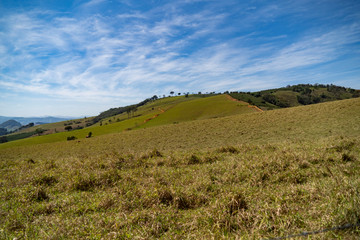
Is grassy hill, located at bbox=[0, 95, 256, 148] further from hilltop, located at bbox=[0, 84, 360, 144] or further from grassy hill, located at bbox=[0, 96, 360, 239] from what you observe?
grassy hill, located at bbox=[0, 96, 360, 239]

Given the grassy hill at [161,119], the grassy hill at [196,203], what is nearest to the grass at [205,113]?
the grassy hill at [161,119]

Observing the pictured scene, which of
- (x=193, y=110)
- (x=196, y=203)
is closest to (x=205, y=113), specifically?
(x=193, y=110)

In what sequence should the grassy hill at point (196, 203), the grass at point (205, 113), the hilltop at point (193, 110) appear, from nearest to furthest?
the grassy hill at point (196, 203) < the grass at point (205, 113) < the hilltop at point (193, 110)

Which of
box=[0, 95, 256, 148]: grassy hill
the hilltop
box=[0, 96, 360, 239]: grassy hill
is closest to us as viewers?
box=[0, 96, 360, 239]: grassy hill

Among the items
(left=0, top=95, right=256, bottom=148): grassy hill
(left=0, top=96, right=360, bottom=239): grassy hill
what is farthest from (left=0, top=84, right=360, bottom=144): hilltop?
(left=0, top=96, right=360, bottom=239): grassy hill

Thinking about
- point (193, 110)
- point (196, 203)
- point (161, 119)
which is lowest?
point (196, 203)

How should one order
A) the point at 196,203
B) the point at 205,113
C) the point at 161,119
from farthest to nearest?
the point at 161,119 → the point at 205,113 → the point at 196,203

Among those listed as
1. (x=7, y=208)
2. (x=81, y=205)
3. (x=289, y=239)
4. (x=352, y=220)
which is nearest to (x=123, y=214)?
(x=81, y=205)

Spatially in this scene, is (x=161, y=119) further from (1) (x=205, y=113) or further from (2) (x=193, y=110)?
(1) (x=205, y=113)

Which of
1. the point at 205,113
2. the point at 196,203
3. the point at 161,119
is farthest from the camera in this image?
the point at 161,119

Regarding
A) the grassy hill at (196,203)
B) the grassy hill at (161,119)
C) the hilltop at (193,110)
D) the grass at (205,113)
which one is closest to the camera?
the grassy hill at (196,203)

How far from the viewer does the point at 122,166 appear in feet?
29.3

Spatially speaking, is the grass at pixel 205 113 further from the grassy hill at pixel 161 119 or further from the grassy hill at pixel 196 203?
the grassy hill at pixel 196 203

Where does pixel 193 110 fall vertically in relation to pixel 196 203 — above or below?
above
